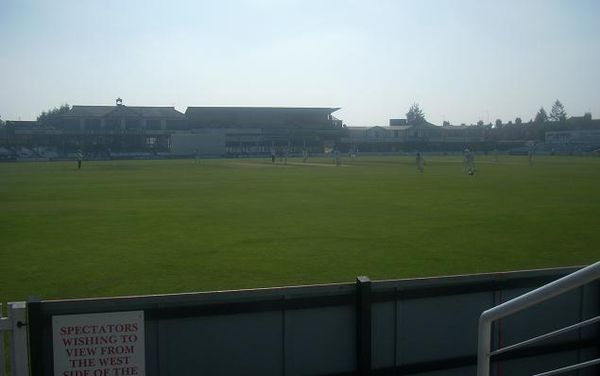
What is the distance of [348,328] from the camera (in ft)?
15.0

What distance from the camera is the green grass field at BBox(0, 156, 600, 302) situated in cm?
943

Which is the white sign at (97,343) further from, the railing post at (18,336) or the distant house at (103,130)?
the distant house at (103,130)

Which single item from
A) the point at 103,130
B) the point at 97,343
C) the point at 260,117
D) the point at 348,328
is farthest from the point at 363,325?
the point at 260,117

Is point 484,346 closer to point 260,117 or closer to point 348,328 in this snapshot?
point 348,328

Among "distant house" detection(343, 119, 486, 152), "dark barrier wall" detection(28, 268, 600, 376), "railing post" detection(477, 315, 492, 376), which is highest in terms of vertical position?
"distant house" detection(343, 119, 486, 152)

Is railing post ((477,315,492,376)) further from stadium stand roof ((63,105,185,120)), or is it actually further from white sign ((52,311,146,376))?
stadium stand roof ((63,105,185,120))

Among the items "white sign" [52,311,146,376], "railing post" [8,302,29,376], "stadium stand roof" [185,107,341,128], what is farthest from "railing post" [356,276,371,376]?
"stadium stand roof" [185,107,341,128]

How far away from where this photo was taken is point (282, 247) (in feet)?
38.8

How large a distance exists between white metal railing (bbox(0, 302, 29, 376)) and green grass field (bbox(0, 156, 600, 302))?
4686 millimetres

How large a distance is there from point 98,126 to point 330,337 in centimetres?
9106

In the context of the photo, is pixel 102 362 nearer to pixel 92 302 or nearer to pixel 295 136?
pixel 92 302

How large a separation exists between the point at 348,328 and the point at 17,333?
235 centimetres

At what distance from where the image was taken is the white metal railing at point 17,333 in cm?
375

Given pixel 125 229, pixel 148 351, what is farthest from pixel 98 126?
pixel 148 351
